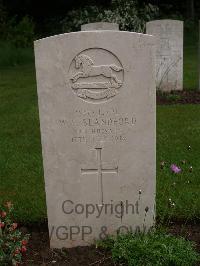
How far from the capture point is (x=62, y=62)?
11.6 ft

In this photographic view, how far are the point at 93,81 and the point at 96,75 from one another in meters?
0.05

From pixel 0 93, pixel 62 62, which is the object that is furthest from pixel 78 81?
pixel 0 93

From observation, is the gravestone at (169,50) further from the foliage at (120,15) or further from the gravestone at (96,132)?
the foliage at (120,15)

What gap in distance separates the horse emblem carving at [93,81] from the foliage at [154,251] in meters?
1.02

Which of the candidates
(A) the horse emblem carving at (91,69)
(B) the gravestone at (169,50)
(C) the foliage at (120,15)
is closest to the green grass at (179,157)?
(A) the horse emblem carving at (91,69)

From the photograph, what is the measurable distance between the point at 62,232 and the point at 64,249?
139mm

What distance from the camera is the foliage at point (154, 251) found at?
350cm

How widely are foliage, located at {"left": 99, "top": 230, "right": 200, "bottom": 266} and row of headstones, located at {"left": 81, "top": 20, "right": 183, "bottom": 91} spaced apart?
6841mm

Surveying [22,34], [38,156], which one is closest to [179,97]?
[38,156]

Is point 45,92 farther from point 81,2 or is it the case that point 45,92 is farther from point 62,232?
point 81,2

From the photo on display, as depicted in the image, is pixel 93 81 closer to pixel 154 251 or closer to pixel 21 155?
pixel 154 251

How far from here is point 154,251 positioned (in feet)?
11.5

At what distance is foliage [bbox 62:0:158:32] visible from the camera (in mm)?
18234

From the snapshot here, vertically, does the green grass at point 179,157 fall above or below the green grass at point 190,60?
below
